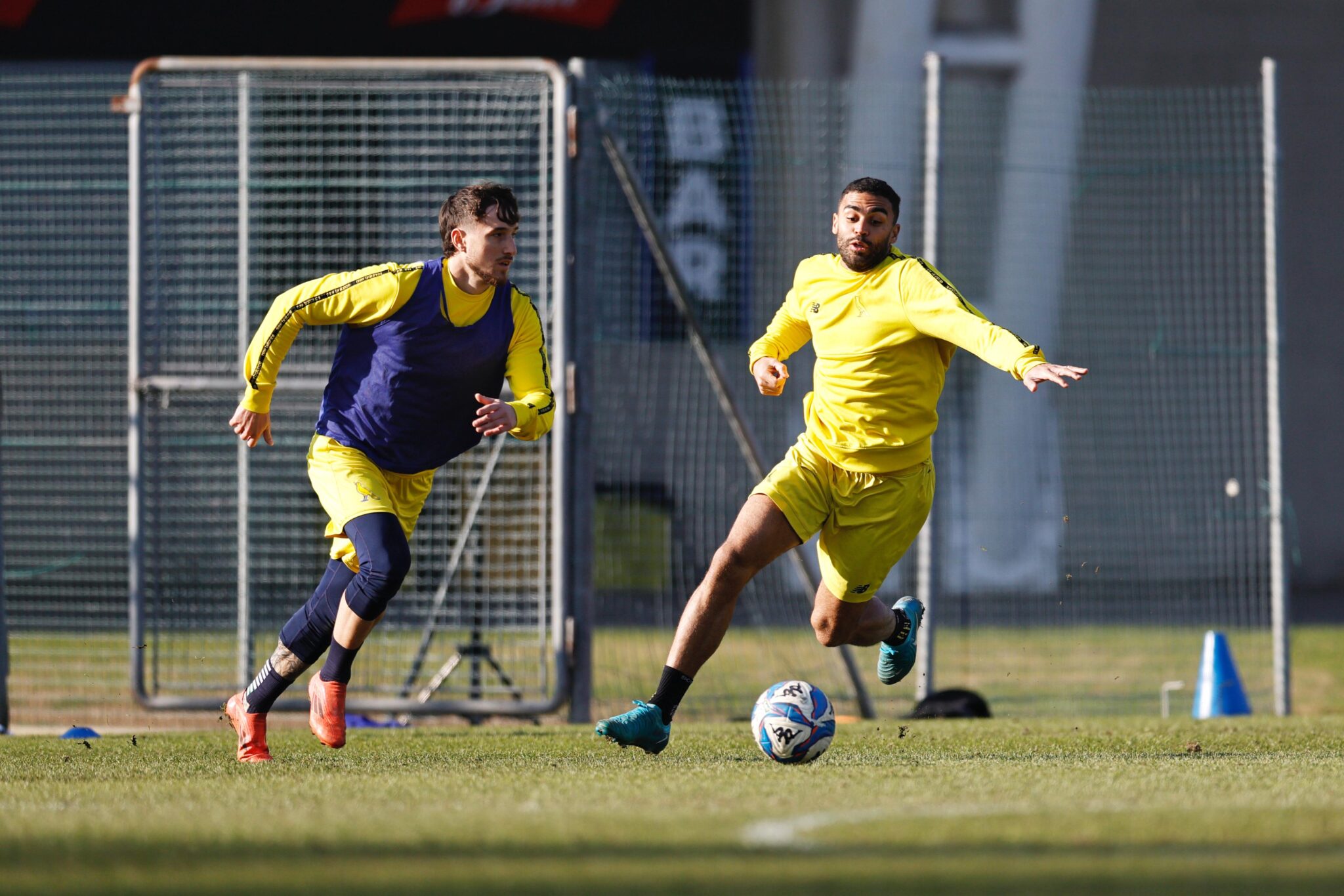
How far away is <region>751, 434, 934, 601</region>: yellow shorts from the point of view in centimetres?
648

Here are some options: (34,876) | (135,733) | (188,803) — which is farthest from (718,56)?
(34,876)

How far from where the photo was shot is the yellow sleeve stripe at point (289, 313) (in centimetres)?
654

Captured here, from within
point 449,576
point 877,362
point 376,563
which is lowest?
point 449,576

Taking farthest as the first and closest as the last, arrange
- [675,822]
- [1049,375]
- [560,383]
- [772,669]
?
[772,669]
[560,383]
[1049,375]
[675,822]

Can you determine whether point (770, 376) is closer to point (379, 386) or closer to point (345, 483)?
point (379, 386)

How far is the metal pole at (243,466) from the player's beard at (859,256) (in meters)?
3.62

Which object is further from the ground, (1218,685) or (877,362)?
(877,362)

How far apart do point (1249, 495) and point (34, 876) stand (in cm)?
1200

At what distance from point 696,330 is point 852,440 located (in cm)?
261

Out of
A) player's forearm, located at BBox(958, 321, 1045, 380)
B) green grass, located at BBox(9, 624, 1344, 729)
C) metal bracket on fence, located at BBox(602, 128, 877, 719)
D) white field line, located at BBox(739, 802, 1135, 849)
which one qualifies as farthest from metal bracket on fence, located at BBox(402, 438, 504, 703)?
white field line, located at BBox(739, 802, 1135, 849)

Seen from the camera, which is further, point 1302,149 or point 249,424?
point 1302,149

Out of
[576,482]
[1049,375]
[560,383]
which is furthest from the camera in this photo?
[576,482]

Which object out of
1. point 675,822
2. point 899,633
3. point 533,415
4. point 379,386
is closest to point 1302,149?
point 899,633

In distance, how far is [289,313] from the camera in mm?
6539
